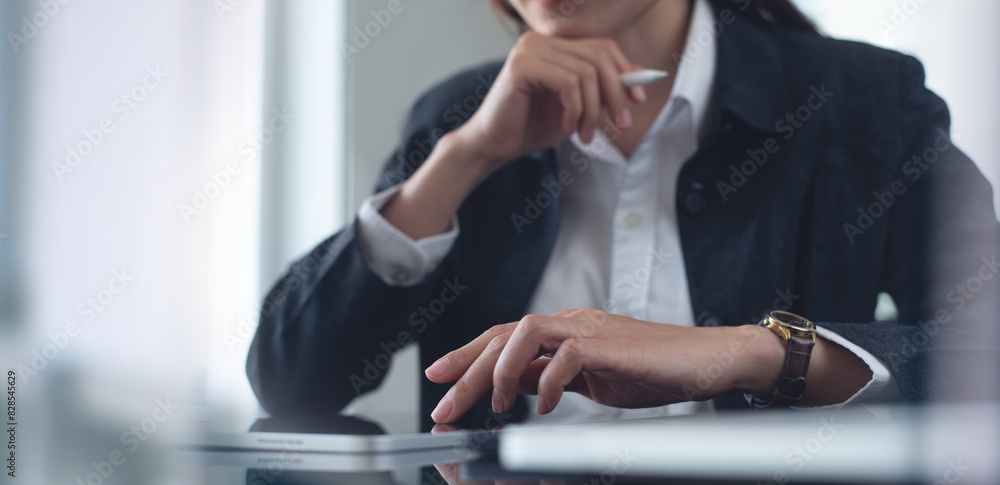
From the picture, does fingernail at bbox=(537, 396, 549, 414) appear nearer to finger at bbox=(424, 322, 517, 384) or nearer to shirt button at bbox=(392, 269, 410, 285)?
finger at bbox=(424, 322, 517, 384)

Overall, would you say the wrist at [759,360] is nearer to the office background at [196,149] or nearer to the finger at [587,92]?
the finger at [587,92]

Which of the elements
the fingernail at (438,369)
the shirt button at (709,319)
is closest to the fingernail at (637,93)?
the shirt button at (709,319)

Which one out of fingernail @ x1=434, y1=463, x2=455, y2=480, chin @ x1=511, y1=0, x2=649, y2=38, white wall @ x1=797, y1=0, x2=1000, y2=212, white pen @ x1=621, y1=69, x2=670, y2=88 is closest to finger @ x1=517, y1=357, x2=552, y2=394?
fingernail @ x1=434, y1=463, x2=455, y2=480

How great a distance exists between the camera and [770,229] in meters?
0.76

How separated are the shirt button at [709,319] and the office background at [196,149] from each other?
0.56 metres

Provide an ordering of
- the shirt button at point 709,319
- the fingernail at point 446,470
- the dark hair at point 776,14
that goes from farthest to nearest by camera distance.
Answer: the dark hair at point 776,14
the shirt button at point 709,319
the fingernail at point 446,470

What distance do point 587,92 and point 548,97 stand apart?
84 millimetres

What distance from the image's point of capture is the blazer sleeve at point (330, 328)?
0.82m

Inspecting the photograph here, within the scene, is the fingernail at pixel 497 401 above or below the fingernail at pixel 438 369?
below

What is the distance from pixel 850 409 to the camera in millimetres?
484

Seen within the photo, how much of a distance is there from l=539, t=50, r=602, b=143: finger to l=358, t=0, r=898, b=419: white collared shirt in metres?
0.07

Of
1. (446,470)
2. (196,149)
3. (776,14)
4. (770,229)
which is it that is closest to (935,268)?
(770,229)

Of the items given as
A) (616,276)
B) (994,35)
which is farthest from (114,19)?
(994,35)

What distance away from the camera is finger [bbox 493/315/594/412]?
1.30ft
